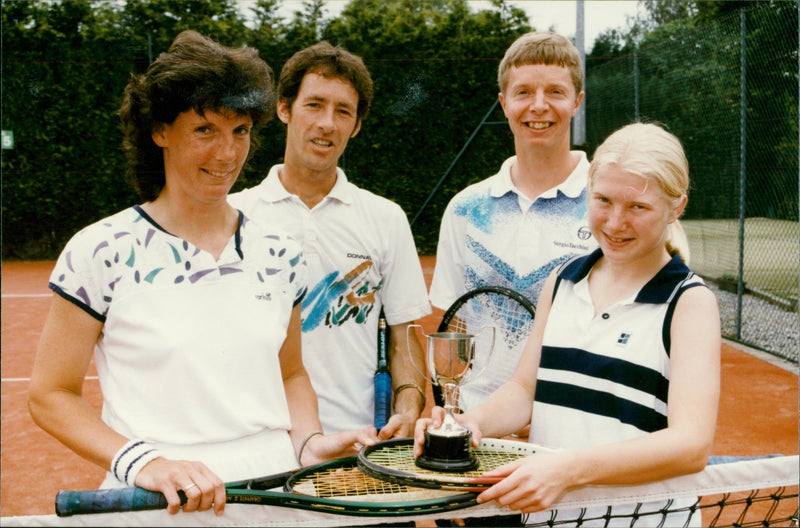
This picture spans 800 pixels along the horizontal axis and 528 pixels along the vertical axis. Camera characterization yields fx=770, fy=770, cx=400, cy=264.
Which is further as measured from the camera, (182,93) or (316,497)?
(182,93)

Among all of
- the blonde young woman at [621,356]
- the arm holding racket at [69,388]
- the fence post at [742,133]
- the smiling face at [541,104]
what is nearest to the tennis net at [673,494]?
the blonde young woman at [621,356]

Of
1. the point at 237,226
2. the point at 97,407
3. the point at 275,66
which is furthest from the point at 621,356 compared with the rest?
the point at 275,66

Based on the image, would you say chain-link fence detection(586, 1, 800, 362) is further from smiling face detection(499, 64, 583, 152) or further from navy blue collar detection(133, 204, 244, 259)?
navy blue collar detection(133, 204, 244, 259)

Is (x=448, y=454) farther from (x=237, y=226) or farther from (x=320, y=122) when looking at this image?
(x=320, y=122)

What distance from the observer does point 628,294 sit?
155 centimetres

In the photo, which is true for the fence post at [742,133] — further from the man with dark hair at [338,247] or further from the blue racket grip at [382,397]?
the blue racket grip at [382,397]

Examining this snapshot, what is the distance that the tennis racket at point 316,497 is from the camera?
3.95 feet

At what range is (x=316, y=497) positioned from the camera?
1.25m

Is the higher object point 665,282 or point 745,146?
point 745,146

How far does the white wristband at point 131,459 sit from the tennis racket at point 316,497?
0.18 ft

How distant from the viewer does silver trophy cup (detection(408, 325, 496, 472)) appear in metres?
1.39

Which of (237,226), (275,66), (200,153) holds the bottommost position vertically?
(237,226)

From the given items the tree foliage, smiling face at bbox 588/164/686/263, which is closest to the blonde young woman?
smiling face at bbox 588/164/686/263

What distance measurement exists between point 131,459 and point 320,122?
1.19m
